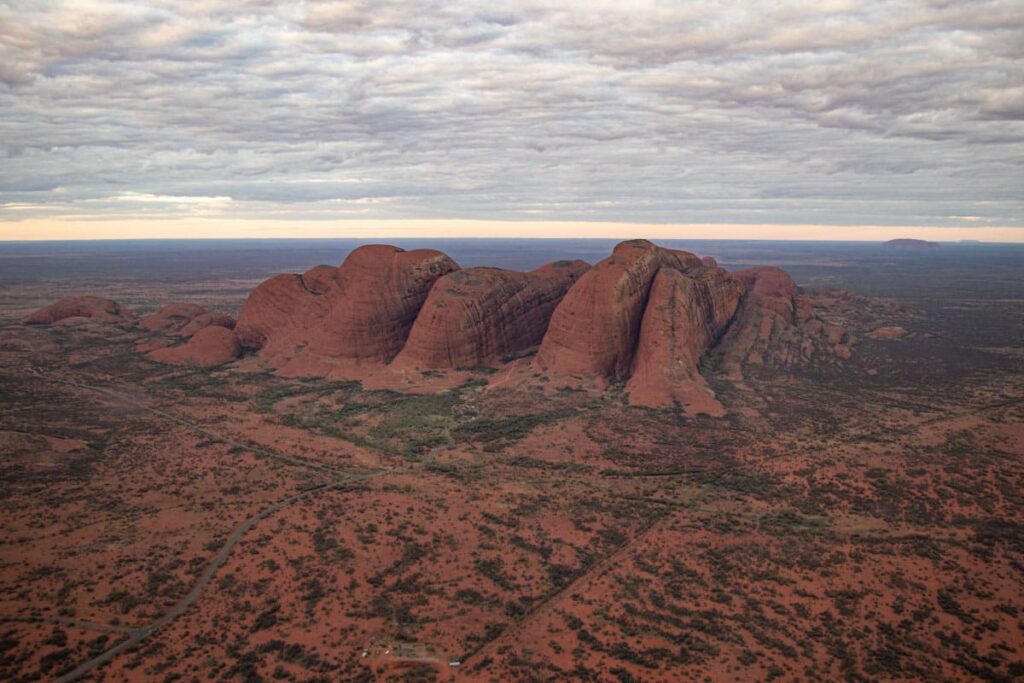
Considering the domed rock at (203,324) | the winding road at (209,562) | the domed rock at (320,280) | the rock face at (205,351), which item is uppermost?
the domed rock at (320,280)

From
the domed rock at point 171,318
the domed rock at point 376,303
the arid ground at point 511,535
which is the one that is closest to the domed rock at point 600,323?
the arid ground at point 511,535

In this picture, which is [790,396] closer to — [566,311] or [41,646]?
[566,311]

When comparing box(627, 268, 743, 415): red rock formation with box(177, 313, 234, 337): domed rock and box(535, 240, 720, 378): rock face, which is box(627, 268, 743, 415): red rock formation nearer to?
box(535, 240, 720, 378): rock face

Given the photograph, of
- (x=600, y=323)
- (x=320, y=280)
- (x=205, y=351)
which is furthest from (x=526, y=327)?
(x=205, y=351)

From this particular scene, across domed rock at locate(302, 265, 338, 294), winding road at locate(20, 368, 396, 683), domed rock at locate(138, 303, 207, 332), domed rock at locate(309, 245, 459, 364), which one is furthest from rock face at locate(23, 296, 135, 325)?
winding road at locate(20, 368, 396, 683)

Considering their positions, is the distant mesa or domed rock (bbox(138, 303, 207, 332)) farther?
domed rock (bbox(138, 303, 207, 332))

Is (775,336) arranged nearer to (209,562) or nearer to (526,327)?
(526,327)

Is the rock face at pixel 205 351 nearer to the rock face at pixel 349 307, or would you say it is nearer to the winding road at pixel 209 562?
the rock face at pixel 349 307

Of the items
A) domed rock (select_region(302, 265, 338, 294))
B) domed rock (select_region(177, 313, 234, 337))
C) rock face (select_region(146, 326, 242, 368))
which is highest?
domed rock (select_region(302, 265, 338, 294))
